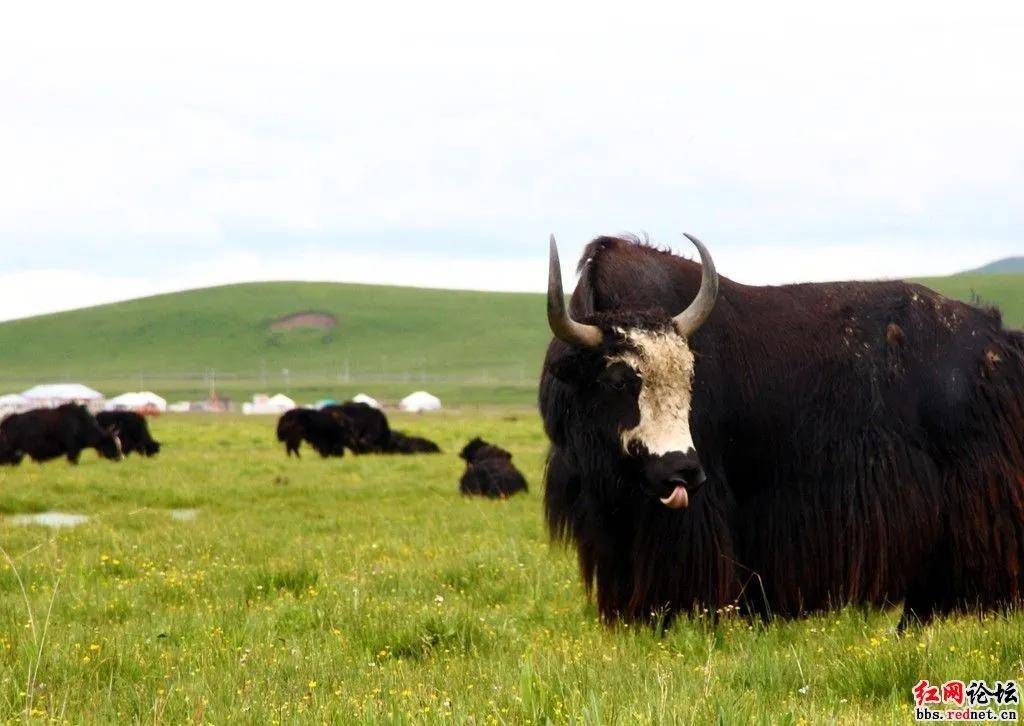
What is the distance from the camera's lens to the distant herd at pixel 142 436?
23844 mm

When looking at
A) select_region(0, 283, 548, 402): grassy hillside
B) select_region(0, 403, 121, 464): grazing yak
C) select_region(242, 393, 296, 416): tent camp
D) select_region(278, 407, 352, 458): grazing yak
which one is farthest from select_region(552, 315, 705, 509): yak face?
select_region(0, 283, 548, 402): grassy hillside

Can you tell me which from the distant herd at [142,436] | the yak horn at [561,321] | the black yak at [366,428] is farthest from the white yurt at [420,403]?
the yak horn at [561,321]

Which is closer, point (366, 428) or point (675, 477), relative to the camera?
point (675, 477)

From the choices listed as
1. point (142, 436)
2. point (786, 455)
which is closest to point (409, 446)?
point (142, 436)

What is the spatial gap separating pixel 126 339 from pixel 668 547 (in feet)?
439

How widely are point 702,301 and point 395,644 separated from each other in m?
2.24

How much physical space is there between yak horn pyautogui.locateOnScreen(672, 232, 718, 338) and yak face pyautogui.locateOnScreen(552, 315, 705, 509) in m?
0.07

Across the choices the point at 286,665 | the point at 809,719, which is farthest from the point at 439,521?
the point at 809,719

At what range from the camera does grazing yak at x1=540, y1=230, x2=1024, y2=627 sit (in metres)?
6.04

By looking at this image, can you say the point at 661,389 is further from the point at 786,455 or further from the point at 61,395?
the point at 61,395

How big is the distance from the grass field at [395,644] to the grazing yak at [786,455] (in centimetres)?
33

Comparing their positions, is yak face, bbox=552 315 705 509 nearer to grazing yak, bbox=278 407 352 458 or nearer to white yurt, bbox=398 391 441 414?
grazing yak, bbox=278 407 352 458

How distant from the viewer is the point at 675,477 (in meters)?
5.54

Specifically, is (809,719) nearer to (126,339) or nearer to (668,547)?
(668,547)
